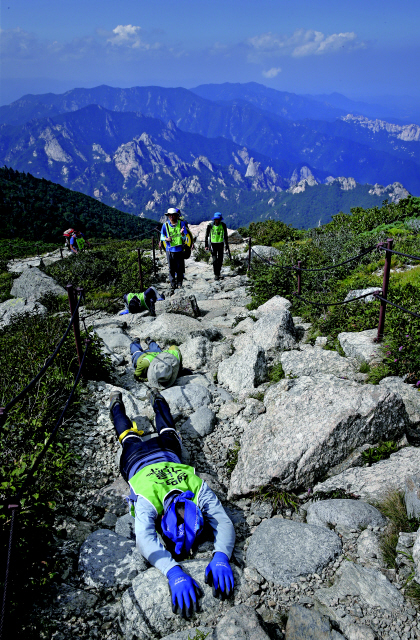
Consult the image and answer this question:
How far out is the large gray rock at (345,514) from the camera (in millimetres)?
3412

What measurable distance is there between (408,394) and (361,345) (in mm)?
1277

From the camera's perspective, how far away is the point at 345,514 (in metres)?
3.49

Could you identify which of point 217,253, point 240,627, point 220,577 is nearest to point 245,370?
point 220,577

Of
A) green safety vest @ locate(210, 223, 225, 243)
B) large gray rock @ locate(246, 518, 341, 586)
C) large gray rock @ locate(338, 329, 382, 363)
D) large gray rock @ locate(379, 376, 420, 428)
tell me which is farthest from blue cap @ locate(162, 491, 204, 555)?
green safety vest @ locate(210, 223, 225, 243)

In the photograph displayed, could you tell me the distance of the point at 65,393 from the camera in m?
5.43

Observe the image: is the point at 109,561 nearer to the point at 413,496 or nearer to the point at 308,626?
the point at 308,626

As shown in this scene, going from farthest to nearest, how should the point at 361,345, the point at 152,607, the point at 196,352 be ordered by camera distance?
the point at 196,352
the point at 361,345
the point at 152,607

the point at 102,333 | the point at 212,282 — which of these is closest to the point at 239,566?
the point at 102,333

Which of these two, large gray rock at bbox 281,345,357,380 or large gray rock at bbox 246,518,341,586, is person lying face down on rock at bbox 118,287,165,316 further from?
large gray rock at bbox 246,518,341,586

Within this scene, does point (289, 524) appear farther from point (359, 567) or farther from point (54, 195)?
point (54, 195)

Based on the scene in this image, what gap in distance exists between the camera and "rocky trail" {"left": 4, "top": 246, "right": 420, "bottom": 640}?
2844 millimetres

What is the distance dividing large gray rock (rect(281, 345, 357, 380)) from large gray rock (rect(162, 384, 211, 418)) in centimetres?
141

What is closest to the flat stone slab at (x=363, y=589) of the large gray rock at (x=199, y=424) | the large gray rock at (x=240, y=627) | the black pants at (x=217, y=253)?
the large gray rock at (x=240, y=627)

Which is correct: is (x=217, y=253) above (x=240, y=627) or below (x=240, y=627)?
above
